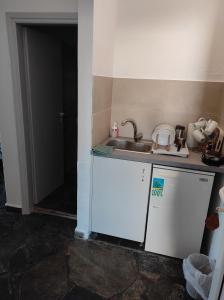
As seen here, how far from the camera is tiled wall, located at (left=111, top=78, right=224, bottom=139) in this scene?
6.97 ft

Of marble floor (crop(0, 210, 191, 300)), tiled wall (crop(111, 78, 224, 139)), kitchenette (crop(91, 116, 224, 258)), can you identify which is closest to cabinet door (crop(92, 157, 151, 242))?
kitchenette (crop(91, 116, 224, 258))

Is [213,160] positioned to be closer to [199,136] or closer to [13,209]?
[199,136]

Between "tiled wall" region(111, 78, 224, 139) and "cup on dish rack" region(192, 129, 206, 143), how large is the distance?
28 centimetres

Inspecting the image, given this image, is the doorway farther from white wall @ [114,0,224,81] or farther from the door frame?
white wall @ [114,0,224,81]

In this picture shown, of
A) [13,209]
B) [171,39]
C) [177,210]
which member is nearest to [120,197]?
[177,210]

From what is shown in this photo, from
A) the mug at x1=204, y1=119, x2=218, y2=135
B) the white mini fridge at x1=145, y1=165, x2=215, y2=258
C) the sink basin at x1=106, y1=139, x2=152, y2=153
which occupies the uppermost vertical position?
the mug at x1=204, y1=119, x2=218, y2=135

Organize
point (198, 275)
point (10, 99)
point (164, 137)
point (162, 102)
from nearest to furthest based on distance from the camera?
point (198, 275) → point (164, 137) → point (10, 99) → point (162, 102)

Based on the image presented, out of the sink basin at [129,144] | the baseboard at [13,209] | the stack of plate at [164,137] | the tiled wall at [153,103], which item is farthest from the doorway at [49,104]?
the stack of plate at [164,137]

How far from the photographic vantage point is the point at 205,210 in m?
1.76

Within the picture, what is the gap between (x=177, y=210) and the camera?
182 cm

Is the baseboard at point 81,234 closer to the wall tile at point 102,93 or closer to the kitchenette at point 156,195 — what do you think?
the kitchenette at point 156,195

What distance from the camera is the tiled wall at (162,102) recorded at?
2123 mm

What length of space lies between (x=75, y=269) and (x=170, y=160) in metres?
1.14

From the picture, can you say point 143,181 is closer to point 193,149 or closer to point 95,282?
point 193,149
